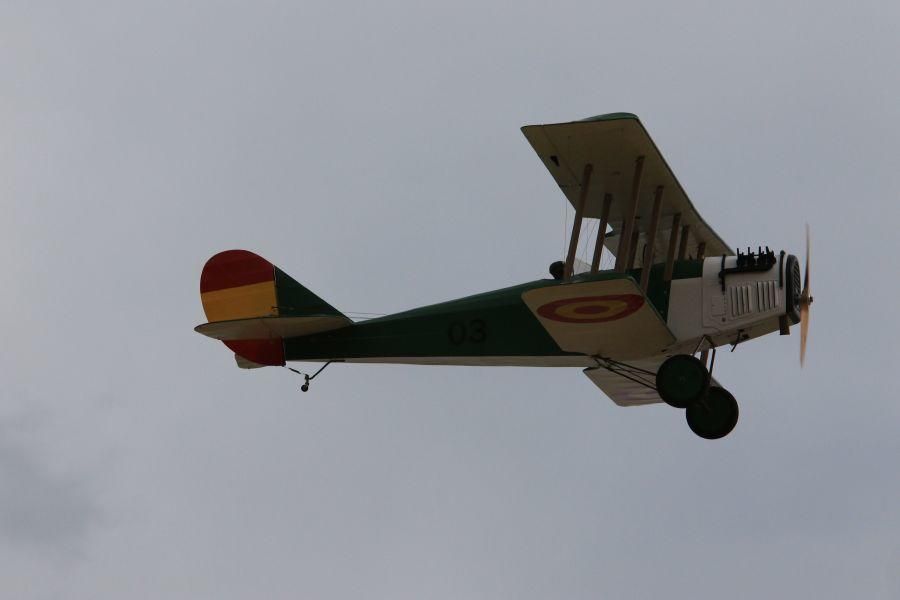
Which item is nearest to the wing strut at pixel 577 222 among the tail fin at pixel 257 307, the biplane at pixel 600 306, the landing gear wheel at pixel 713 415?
the biplane at pixel 600 306

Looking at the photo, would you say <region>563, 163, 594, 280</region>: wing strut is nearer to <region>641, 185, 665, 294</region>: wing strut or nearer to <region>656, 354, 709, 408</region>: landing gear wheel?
<region>641, 185, 665, 294</region>: wing strut

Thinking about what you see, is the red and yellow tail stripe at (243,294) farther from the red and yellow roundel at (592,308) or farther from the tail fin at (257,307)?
the red and yellow roundel at (592,308)

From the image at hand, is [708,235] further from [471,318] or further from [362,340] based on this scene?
[362,340]

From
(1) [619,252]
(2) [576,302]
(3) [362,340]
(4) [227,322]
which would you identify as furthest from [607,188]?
(4) [227,322]

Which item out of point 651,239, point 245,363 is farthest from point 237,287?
point 651,239

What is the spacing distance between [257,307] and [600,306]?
4.42 m

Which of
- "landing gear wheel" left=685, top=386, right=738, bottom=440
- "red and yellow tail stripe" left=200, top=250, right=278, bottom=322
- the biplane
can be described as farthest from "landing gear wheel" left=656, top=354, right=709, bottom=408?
"red and yellow tail stripe" left=200, top=250, right=278, bottom=322

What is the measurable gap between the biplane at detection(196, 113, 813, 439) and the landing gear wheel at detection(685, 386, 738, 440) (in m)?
0.01

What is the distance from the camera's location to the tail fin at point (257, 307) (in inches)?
599

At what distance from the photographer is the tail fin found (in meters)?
15.2

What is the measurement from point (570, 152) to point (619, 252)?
1.34 m

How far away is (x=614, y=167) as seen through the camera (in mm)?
13680

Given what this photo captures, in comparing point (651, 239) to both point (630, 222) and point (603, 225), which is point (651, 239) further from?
point (603, 225)

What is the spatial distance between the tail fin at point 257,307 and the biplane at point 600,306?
14 millimetres
